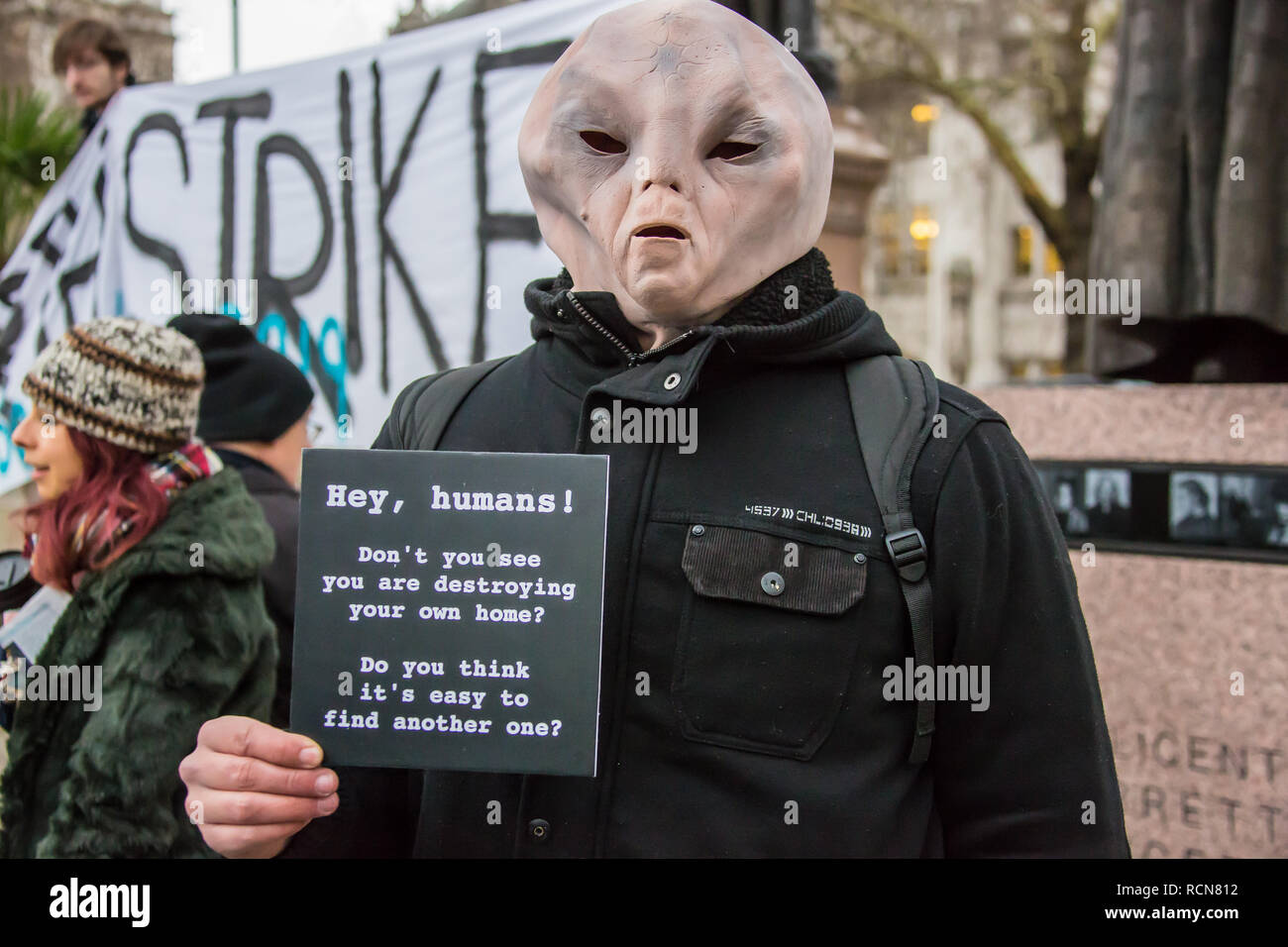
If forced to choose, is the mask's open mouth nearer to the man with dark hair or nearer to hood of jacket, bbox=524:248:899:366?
hood of jacket, bbox=524:248:899:366

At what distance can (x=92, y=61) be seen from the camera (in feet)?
18.5

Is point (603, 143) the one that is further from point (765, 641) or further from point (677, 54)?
point (765, 641)

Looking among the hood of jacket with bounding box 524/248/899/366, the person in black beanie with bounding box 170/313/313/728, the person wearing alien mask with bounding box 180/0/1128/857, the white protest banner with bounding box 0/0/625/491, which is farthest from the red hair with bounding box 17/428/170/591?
the white protest banner with bounding box 0/0/625/491

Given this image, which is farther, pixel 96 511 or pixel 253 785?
pixel 96 511

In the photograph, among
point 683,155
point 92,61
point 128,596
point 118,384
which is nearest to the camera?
point 683,155

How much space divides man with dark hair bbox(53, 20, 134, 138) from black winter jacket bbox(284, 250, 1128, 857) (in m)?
4.88

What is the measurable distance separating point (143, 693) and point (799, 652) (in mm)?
1590

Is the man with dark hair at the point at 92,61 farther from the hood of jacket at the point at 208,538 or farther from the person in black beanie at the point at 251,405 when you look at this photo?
the hood of jacket at the point at 208,538

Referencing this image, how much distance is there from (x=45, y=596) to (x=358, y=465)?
159 centimetres

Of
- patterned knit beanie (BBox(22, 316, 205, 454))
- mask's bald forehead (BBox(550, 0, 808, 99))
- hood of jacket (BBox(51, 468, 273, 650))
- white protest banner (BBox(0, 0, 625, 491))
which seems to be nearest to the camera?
mask's bald forehead (BBox(550, 0, 808, 99))

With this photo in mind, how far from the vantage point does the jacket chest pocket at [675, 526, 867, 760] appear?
151 cm

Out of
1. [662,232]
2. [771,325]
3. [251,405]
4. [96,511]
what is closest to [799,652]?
[771,325]

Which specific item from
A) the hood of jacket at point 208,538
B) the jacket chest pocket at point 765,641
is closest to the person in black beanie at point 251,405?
the hood of jacket at point 208,538

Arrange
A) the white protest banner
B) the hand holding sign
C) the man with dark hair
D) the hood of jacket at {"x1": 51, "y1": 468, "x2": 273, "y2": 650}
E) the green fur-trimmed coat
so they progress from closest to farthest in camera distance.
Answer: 1. the hand holding sign
2. the green fur-trimmed coat
3. the hood of jacket at {"x1": 51, "y1": 468, "x2": 273, "y2": 650}
4. the white protest banner
5. the man with dark hair
